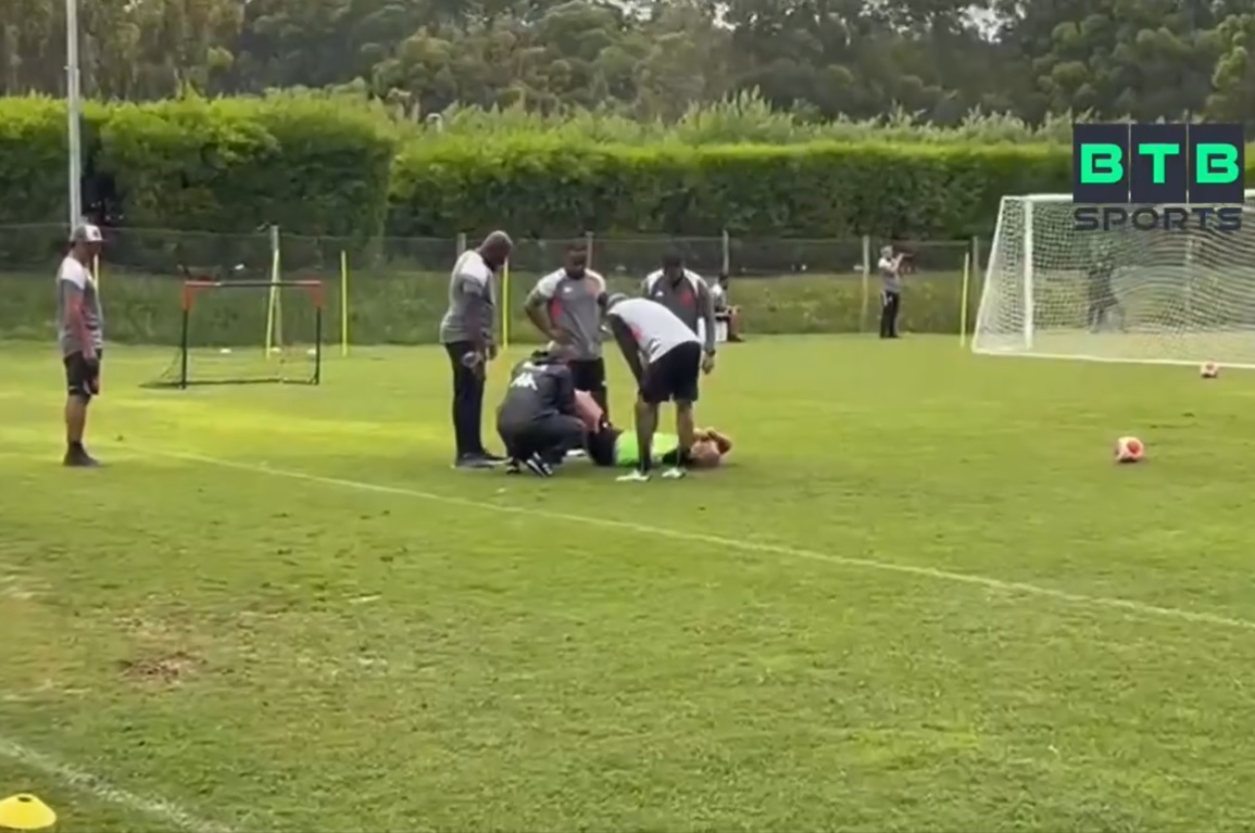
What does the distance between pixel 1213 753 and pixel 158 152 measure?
34125mm

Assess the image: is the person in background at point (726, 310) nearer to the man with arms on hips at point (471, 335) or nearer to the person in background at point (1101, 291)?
the person in background at point (1101, 291)

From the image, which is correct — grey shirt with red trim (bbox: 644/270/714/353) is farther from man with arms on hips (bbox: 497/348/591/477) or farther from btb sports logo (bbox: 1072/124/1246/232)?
btb sports logo (bbox: 1072/124/1246/232)

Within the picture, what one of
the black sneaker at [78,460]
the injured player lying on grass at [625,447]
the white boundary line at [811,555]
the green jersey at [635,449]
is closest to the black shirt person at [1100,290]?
the injured player lying on grass at [625,447]

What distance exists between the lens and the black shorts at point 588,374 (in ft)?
51.0

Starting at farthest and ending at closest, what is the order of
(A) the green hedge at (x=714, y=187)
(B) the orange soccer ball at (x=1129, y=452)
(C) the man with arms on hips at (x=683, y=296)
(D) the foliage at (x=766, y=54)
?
(D) the foliage at (x=766, y=54) < (A) the green hedge at (x=714, y=187) < (C) the man with arms on hips at (x=683, y=296) < (B) the orange soccer ball at (x=1129, y=452)

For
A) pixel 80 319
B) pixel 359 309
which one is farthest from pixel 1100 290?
pixel 80 319

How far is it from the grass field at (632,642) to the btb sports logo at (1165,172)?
1831 cm

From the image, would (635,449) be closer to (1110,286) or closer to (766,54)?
(1110,286)

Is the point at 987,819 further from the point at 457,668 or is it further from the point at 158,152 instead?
the point at 158,152

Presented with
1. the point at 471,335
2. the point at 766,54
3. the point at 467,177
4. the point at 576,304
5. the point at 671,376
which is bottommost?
the point at 671,376

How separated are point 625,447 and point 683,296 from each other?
2217 mm

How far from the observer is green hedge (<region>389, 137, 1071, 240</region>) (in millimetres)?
42188

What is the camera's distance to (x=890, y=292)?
38250 mm

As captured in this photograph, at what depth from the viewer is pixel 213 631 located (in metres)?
8.84
